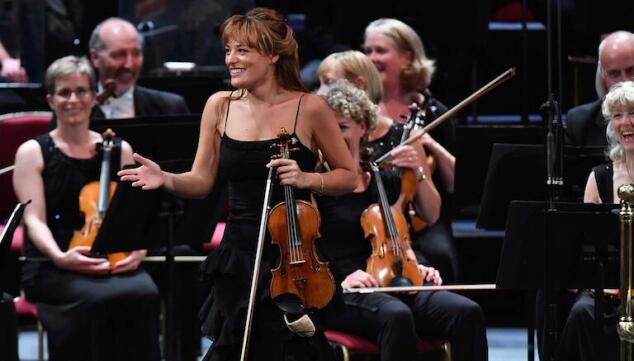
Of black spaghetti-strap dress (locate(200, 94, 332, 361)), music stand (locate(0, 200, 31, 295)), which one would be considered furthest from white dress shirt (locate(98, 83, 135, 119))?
black spaghetti-strap dress (locate(200, 94, 332, 361))

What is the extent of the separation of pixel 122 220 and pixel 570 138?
6.08ft

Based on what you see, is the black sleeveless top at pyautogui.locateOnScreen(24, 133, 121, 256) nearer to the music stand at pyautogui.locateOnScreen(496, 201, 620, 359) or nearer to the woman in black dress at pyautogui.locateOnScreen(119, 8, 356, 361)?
the woman in black dress at pyautogui.locateOnScreen(119, 8, 356, 361)

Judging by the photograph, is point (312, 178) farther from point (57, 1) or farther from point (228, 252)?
point (57, 1)

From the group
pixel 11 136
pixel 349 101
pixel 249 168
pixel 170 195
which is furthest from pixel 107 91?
pixel 249 168

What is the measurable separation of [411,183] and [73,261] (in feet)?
4.41

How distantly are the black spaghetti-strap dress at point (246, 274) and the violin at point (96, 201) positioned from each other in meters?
1.35

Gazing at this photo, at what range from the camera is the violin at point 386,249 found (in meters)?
4.51

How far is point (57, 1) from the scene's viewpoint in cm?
688

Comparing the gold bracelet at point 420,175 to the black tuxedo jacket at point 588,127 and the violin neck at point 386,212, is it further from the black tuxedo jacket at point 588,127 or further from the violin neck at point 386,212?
the black tuxedo jacket at point 588,127

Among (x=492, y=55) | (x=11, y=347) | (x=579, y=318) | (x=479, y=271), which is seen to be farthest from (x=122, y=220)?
(x=492, y=55)

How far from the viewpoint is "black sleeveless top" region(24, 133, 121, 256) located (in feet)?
16.8

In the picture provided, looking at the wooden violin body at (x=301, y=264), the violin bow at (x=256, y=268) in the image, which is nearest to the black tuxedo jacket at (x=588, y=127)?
the wooden violin body at (x=301, y=264)

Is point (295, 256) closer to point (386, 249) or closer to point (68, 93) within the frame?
point (386, 249)

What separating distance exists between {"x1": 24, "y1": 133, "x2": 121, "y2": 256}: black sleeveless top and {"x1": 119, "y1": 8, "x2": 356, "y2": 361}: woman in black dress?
1.45 metres
